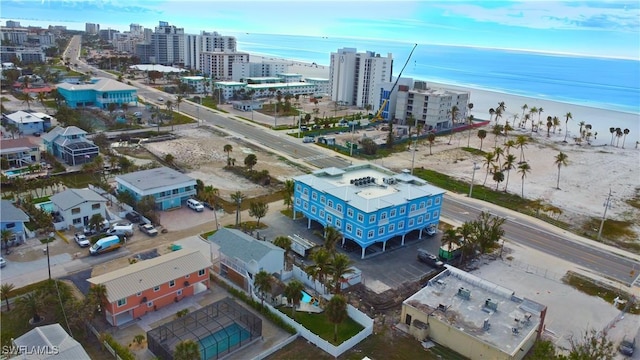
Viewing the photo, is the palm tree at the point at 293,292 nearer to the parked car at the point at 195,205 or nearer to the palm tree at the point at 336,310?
the palm tree at the point at 336,310

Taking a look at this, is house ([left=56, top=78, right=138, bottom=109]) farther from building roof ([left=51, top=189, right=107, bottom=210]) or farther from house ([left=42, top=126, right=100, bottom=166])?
building roof ([left=51, top=189, right=107, bottom=210])

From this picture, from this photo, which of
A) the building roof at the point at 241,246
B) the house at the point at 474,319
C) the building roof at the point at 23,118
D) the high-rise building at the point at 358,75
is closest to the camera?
the house at the point at 474,319

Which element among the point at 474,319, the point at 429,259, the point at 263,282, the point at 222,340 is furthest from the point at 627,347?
the point at 222,340

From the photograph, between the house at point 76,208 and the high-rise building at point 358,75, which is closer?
the house at point 76,208

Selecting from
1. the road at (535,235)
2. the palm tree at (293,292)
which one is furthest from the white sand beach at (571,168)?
the palm tree at (293,292)

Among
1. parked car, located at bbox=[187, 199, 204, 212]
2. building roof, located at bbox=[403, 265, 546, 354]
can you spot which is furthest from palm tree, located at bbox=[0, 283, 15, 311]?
building roof, located at bbox=[403, 265, 546, 354]

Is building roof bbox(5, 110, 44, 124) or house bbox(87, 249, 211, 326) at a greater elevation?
building roof bbox(5, 110, 44, 124)

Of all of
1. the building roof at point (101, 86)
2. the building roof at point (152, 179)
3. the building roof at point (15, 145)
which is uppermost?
the building roof at point (101, 86)

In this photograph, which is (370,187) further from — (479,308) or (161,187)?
(161,187)
